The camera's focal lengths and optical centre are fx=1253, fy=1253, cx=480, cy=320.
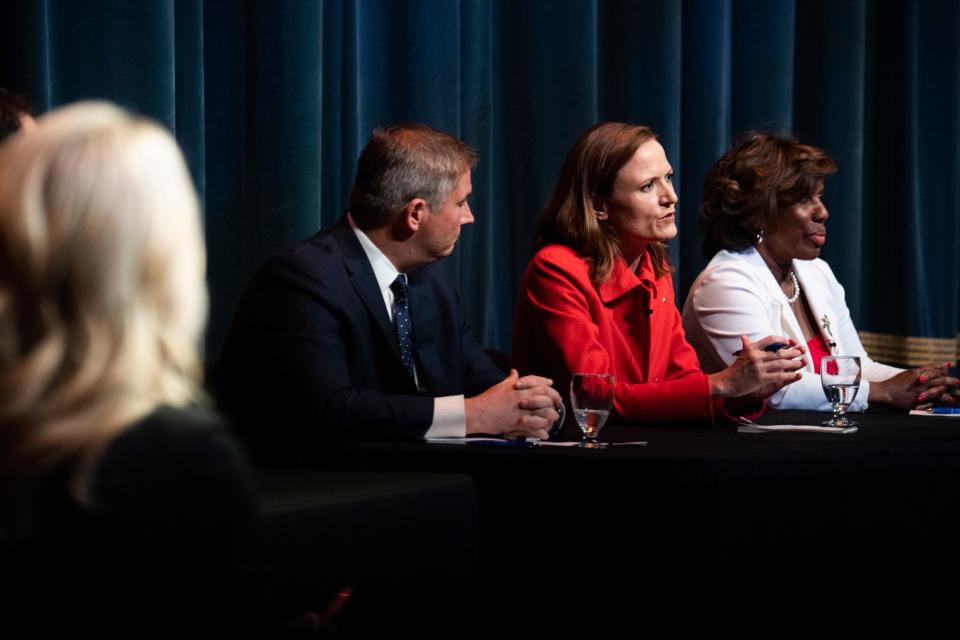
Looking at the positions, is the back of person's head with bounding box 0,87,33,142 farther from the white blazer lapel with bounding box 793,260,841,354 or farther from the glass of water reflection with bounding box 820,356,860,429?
the white blazer lapel with bounding box 793,260,841,354

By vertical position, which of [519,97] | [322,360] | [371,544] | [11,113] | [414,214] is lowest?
[371,544]

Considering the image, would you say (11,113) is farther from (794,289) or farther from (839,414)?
(794,289)

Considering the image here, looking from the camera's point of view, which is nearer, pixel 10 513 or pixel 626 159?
pixel 10 513

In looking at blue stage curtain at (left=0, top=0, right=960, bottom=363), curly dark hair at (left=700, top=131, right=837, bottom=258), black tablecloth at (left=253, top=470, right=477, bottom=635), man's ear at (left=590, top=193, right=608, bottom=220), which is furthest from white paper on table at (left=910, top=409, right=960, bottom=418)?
black tablecloth at (left=253, top=470, right=477, bottom=635)

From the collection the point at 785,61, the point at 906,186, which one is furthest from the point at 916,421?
the point at 906,186

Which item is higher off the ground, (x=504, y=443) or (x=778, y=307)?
(x=778, y=307)

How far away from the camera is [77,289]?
1.02 metres

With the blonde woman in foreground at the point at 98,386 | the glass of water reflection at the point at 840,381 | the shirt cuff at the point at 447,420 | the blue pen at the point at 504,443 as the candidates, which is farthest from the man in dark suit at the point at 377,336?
the blonde woman in foreground at the point at 98,386

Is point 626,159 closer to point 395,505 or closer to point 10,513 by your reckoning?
point 395,505

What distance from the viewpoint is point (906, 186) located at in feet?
16.5

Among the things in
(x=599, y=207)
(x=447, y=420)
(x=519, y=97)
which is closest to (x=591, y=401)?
(x=447, y=420)

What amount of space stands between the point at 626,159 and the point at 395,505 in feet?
5.03

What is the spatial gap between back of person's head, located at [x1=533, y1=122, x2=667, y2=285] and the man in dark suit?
321 mm

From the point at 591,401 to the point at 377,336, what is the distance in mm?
558
